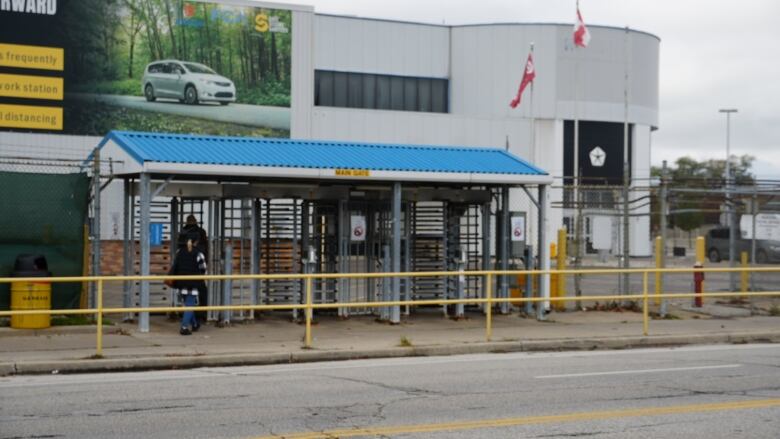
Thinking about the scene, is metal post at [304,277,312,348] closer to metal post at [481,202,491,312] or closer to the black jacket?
the black jacket

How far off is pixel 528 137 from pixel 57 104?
21.8 m

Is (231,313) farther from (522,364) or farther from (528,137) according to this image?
(528,137)

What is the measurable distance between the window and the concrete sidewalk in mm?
35470

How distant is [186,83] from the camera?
4678 cm

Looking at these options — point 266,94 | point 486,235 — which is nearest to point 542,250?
point 486,235

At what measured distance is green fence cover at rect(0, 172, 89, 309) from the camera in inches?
765

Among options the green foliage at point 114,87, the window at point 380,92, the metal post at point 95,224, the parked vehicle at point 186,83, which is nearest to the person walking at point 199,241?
→ the metal post at point 95,224

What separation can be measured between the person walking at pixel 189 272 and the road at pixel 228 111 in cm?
2757

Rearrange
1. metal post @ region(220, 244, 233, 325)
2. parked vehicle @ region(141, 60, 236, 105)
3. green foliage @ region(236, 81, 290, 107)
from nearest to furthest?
metal post @ region(220, 244, 233, 325), parked vehicle @ region(141, 60, 236, 105), green foliage @ region(236, 81, 290, 107)

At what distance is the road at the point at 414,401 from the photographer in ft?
34.2

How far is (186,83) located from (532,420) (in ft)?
125

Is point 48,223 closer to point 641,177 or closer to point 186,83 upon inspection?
point 186,83

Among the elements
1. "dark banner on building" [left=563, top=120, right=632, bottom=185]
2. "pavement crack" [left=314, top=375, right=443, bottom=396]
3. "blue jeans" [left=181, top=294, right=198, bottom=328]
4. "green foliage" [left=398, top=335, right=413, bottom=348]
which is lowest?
"pavement crack" [left=314, top=375, right=443, bottom=396]

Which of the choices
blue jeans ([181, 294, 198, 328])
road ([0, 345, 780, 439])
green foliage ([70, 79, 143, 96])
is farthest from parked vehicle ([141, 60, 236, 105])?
road ([0, 345, 780, 439])
